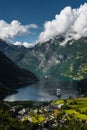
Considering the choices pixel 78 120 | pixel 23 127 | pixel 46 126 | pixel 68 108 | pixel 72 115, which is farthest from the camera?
pixel 68 108

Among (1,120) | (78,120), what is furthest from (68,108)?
(1,120)

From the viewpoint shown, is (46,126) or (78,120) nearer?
(46,126)

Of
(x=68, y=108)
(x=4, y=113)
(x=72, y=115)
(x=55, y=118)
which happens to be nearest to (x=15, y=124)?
(x=4, y=113)

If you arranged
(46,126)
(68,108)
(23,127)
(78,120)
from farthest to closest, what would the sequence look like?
(68,108) < (78,120) < (46,126) < (23,127)

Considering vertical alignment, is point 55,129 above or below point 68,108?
below

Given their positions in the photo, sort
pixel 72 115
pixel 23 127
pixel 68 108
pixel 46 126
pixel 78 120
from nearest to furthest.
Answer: pixel 23 127
pixel 46 126
pixel 78 120
pixel 72 115
pixel 68 108

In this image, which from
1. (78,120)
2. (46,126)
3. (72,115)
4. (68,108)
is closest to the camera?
(46,126)

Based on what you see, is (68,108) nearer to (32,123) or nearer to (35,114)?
(35,114)

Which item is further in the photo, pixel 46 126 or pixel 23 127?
pixel 46 126

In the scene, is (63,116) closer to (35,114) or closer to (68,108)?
(35,114)
